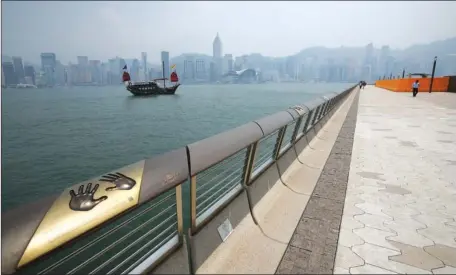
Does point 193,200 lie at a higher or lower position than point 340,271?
higher

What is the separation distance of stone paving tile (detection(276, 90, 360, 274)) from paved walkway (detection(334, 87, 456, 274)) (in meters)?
0.09

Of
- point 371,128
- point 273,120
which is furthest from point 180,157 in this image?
point 371,128

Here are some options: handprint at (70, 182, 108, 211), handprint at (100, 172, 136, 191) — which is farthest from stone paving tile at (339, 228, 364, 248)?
handprint at (70, 182, 108, 211)

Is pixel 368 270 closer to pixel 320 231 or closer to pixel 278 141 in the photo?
pixel 320 231

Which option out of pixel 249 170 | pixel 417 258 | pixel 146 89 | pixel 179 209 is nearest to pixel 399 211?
pixel 417 258

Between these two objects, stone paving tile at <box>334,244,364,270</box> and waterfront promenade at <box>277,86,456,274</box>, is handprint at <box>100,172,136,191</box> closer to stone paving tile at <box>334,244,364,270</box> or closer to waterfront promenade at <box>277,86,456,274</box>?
waterfront promenade at <box>277,86,456,274</box>

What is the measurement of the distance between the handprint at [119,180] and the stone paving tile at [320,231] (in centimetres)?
172

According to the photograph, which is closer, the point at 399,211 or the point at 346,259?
the point at 346,259

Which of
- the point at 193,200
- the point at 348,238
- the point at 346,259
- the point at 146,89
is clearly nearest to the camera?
the point at 193,200

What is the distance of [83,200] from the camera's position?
1770mm

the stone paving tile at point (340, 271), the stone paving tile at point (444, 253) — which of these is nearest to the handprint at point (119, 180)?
the stone paving tile at point (340, 271)

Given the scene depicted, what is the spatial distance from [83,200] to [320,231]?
2.79m

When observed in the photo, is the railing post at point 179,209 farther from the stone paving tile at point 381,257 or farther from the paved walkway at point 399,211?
the stone paving tile at point 381,257

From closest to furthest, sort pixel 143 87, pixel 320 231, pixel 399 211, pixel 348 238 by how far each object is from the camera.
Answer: pixel 348 238 → pixel 320 231 → pixel 399 211 → pixel 143 87
